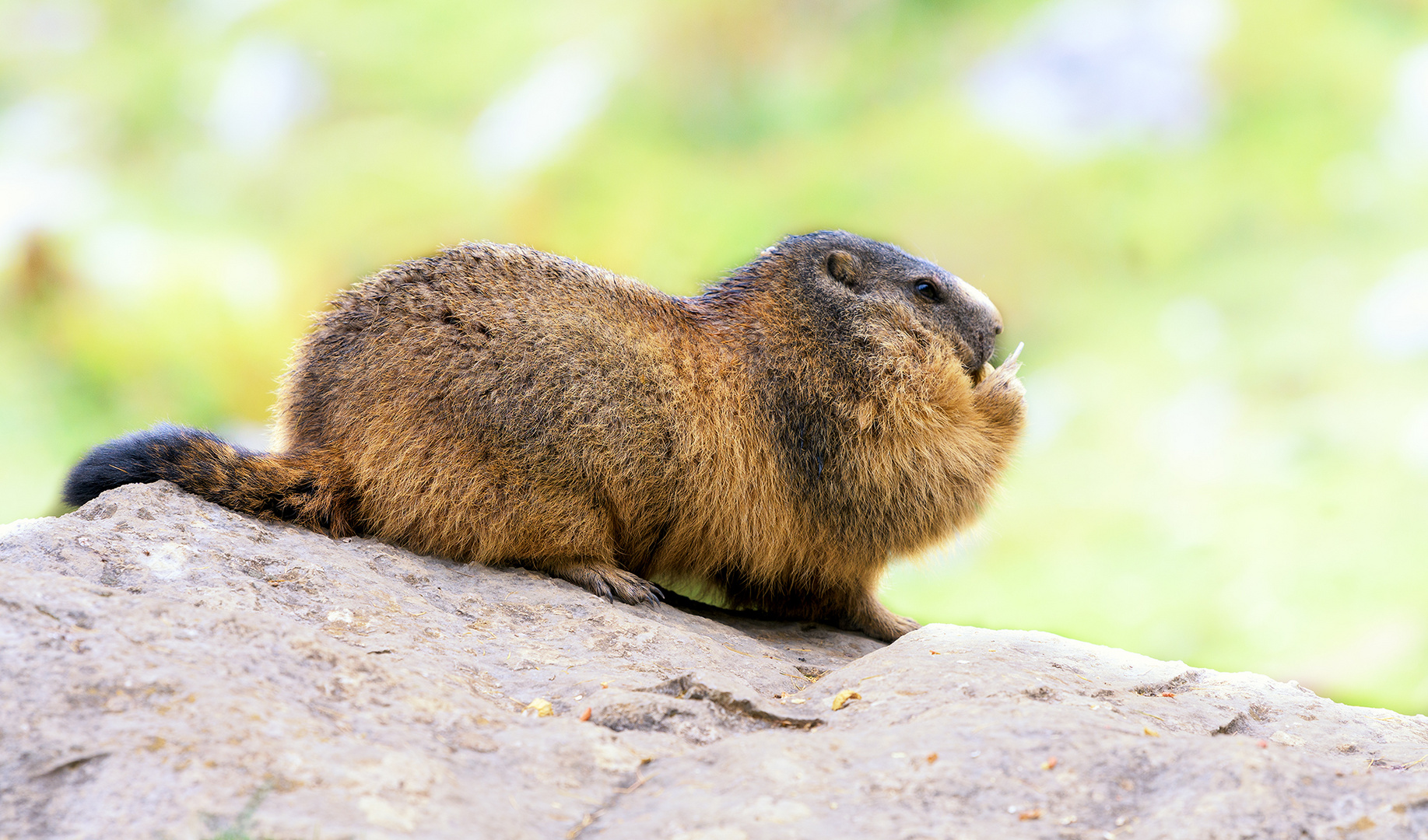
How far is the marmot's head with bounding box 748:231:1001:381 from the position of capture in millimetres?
6270

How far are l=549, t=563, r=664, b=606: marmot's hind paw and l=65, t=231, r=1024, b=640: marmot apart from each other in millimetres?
17

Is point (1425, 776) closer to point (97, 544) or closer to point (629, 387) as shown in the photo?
point (629, 387)

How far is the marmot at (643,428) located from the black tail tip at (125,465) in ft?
0.03

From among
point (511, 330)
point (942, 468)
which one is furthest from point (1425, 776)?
point (511, 330)

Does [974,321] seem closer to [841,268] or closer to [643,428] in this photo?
[841,268]

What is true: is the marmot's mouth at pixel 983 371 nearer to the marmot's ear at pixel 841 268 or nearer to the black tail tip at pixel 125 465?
the marmot's ear at pixel 841 268

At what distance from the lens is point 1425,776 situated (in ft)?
9.83

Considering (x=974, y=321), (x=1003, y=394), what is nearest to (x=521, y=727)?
(x=1003, y=394)

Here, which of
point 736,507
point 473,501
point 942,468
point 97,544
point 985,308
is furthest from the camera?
point 985,308

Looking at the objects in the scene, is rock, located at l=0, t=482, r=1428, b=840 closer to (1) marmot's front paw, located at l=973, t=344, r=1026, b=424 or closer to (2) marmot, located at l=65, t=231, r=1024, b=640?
(2) marmot, located at l=65, t=231, r=1024, b=640

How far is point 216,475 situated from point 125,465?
0.42 meters

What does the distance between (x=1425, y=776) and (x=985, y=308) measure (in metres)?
3.95

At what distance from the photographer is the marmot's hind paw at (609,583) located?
526 cm

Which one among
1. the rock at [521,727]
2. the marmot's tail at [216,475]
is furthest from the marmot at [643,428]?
the rock at [521,727]
